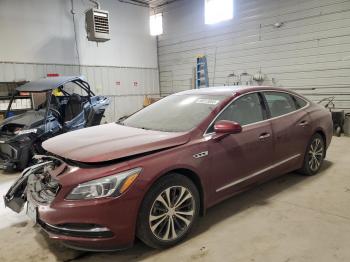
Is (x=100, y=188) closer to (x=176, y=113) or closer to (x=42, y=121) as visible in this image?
(x=176, y=113)

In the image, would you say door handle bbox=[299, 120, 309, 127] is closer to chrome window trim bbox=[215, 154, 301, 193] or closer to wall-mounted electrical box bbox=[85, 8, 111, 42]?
chrome window trim bbox=[215, 154, 301, 193]

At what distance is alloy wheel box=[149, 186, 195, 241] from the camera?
85.2 inches

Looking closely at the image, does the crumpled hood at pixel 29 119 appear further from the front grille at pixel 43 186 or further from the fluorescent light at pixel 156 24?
the fluorescent light at pixel 156 24

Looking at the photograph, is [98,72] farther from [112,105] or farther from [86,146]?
[86,146]

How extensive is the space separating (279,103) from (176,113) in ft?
4.17

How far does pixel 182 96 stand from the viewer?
10.6 feet

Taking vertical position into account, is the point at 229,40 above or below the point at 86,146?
above

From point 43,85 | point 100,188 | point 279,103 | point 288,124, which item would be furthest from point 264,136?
point 43,85

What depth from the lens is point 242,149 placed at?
8.82 ft

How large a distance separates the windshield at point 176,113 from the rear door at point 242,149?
0.17 metres

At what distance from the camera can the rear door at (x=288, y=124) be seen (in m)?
3.11

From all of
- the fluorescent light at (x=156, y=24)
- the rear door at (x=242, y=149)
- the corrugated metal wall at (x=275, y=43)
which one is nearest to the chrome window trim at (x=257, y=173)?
the rear door at (x=242, y=149)

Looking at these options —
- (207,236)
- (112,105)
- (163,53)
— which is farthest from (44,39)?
(207,236)

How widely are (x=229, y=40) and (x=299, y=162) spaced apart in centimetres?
631
